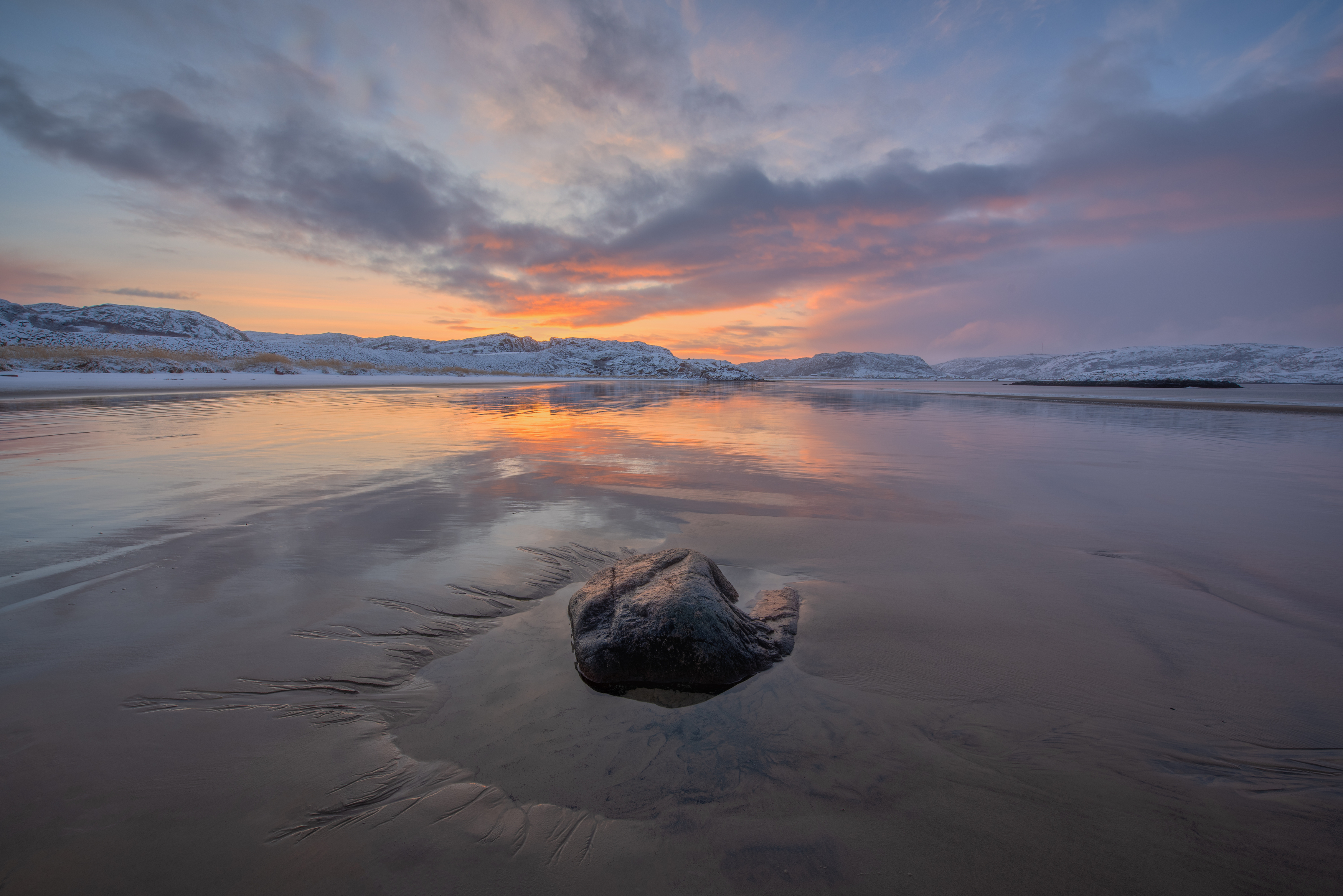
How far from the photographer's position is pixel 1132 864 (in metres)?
1.81

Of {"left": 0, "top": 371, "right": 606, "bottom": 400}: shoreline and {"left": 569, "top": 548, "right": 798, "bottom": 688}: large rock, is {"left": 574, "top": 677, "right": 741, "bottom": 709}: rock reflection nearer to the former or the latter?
{"left": 569, "top": 548, "right": 798, "bottom": 688}: large rock

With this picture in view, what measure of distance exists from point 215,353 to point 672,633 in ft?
287

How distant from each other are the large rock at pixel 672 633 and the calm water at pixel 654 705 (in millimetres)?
164

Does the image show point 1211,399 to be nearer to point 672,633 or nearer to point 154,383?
point 672,633

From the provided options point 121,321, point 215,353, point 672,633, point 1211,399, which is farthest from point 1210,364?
point 121,321

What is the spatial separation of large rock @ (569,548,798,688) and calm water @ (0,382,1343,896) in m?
0.16

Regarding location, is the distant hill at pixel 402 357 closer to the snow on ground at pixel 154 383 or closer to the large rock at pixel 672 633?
the snow on ground at pixel 154 383

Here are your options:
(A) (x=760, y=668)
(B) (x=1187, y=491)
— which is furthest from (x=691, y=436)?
(A) (x=760, y=668)

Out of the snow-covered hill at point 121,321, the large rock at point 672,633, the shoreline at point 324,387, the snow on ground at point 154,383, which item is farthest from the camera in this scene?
the snow-covered hill at point 121,321

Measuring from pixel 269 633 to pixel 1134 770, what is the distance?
16.3 feet

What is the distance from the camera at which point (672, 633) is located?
3016 mm

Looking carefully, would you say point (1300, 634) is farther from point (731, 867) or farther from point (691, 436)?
point (691, 436)

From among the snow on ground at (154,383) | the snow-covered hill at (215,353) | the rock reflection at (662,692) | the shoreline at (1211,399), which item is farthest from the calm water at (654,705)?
the snow-covered hill at (215,353)

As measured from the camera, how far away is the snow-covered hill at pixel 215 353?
45.8 metres
